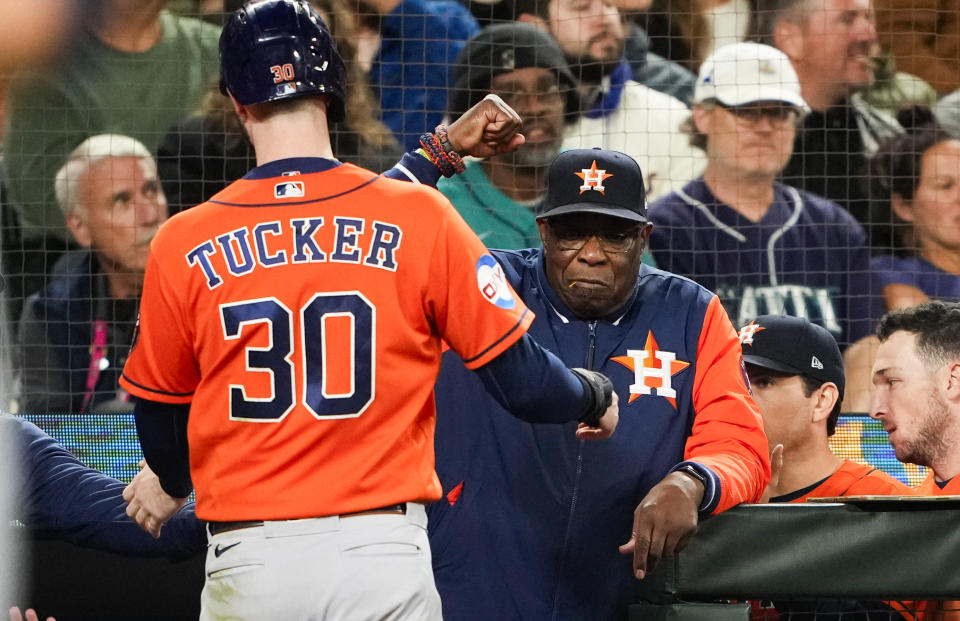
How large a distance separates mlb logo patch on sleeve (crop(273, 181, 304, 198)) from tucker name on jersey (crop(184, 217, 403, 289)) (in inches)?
1.9

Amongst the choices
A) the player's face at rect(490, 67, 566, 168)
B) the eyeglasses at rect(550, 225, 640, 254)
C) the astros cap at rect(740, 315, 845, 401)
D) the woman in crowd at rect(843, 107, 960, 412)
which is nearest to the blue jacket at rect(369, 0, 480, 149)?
the player's face at rect(490, 67, 566, 168)

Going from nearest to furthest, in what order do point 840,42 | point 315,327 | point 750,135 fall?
point 315,327
point 750,135
point 840,42

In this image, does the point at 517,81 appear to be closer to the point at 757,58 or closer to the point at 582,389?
the point at 757,58

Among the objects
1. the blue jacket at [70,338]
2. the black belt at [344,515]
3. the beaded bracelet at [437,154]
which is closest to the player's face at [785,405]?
the beaded bracelet at [437,154]

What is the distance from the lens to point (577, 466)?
2.22 m

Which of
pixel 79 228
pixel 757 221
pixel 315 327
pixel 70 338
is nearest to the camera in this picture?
pixel 315 327

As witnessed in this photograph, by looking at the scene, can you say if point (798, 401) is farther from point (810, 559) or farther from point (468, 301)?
point (468, 301)

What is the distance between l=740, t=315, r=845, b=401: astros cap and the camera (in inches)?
115

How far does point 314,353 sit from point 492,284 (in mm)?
295

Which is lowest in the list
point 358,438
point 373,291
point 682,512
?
point 682,512

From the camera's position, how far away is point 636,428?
2.22 meters

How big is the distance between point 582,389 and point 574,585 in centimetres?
56

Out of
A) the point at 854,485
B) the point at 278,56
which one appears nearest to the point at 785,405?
the point at 854,485

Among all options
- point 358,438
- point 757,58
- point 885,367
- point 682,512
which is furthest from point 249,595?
point 757,58
